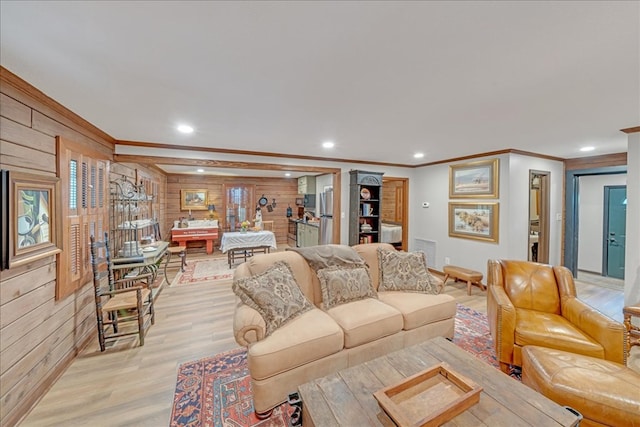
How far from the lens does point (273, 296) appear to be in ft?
6.97

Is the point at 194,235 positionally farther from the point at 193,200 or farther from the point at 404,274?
the point at 404,274

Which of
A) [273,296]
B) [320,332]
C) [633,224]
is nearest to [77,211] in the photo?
[273,296]

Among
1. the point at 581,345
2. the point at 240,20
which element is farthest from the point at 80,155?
the point at 581,345

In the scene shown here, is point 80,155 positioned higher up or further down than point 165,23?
further down

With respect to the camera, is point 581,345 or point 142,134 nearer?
point 581,345

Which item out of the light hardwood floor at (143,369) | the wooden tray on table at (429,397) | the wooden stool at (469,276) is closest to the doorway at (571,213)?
the light hardwood floor at (143,369)

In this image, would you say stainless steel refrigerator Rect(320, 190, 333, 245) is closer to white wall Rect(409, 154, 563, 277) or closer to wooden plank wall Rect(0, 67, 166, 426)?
white wall Rect(409, 154, 563, 277)

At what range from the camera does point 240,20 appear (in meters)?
1.19

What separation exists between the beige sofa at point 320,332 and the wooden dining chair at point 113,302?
Result: 4.16 ft

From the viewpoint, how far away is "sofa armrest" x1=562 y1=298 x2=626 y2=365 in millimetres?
1863

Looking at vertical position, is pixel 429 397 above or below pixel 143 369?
above

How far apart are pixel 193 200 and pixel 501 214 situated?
7.56m

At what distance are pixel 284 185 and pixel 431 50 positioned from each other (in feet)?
24.4

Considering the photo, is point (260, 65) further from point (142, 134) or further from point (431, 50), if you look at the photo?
point (142, 134)
